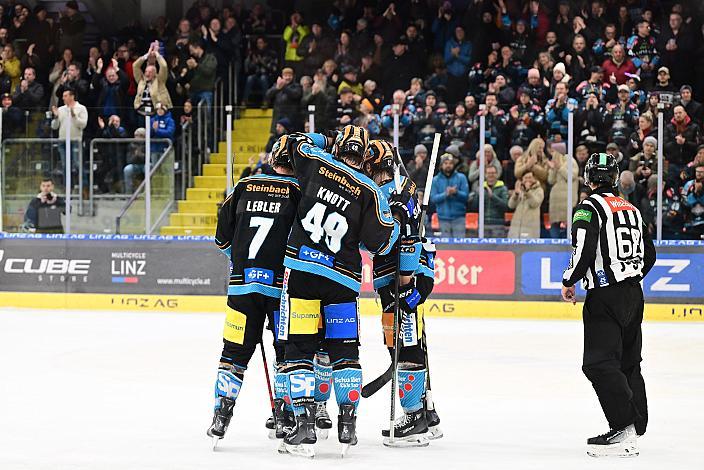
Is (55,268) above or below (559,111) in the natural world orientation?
below

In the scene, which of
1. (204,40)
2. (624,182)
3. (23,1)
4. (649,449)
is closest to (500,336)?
(624,182)

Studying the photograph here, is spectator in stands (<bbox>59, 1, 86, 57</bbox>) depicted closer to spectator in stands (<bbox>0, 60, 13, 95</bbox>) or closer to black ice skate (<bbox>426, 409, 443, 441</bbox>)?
spectator in stands (<bbox>0, 60, 13, 95</bbox>)

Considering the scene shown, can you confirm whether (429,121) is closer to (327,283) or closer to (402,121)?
(402,121)

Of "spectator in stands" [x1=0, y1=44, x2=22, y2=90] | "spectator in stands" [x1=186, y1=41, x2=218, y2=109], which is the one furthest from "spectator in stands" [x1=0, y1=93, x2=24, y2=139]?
"spectator in stands" [x1=0, y1=44, x2=22, y2=90]

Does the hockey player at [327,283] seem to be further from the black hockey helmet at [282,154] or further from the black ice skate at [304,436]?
the black hockey helmet at [282,154]

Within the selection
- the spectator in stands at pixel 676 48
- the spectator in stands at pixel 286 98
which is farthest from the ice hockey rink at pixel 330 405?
the spectator in stands at pixel 676 48

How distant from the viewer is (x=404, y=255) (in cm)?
677

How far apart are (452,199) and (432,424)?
7.41 m

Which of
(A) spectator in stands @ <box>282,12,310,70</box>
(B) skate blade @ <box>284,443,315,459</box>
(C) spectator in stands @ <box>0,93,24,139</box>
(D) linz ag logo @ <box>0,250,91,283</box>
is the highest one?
(A) spectator in stands @ <box>282,12,310,70</box>

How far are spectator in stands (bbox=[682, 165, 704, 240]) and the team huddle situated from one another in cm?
774

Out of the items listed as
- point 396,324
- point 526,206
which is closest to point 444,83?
point 526,206

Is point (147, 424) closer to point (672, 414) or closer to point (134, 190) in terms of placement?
point (672, 414)

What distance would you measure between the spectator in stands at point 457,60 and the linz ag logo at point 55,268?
5.75m

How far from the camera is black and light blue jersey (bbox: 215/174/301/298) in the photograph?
21.6ft
